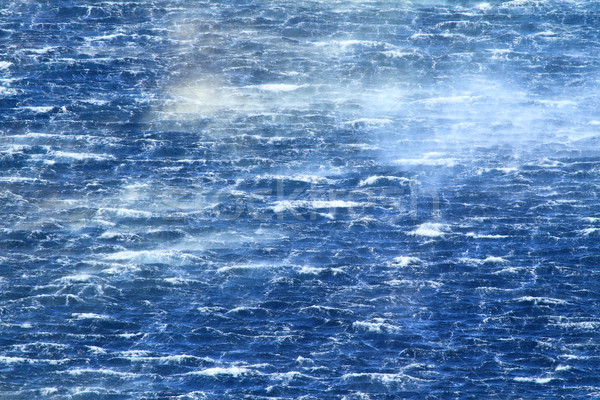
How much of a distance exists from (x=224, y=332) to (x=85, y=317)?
21929 millimetres

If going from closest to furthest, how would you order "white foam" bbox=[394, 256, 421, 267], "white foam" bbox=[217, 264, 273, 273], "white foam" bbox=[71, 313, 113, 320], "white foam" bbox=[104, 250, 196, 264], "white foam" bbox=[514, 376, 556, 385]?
"white foam" bbox=[514, 376, 556, 385], "white foam" bbox=[71, 313, 113, 320], "white foam" bbox=[217, 264, 273, 273], "white foam" bbox=[394, 256, 421, 267], "white foam" bbox=[104, 250, 196, 264]

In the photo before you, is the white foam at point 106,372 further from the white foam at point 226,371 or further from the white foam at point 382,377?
the white foam at point 382,377

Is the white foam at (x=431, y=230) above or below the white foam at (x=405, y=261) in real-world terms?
above

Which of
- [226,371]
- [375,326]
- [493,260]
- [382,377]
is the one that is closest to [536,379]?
[382,377]

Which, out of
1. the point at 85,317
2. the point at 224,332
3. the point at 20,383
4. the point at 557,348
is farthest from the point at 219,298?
the point at 557,348

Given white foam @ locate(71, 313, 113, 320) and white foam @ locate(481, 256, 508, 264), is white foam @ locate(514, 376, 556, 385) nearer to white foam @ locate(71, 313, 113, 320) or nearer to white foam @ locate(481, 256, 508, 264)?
white foam @ locate(481, 256, 508, 264)

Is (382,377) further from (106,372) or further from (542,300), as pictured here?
(106,372)

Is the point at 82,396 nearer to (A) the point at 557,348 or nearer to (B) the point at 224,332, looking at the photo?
(B) the point at 224,332

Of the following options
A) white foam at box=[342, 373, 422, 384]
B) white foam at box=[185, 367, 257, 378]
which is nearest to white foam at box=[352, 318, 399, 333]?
white foam at box=[342, 373, 422, 384]

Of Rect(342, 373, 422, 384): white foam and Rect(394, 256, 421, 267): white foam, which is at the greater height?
Rect(394, 256, 421, 267): white foam

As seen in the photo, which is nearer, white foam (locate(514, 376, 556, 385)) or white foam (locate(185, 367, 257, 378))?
white foam (locate(514, 376, 556, 385))

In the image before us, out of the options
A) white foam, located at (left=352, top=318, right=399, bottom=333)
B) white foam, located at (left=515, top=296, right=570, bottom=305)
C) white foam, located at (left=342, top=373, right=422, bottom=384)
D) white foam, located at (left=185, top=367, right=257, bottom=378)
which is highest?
white foam, located at (left=515, top=296, right=570, bottom=305)

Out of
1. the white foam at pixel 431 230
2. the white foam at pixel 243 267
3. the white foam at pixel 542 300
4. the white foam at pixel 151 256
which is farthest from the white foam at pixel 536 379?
the white foam at pixel 151 256


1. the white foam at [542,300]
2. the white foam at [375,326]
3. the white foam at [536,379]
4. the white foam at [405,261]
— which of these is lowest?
the white foam at [536,379]
